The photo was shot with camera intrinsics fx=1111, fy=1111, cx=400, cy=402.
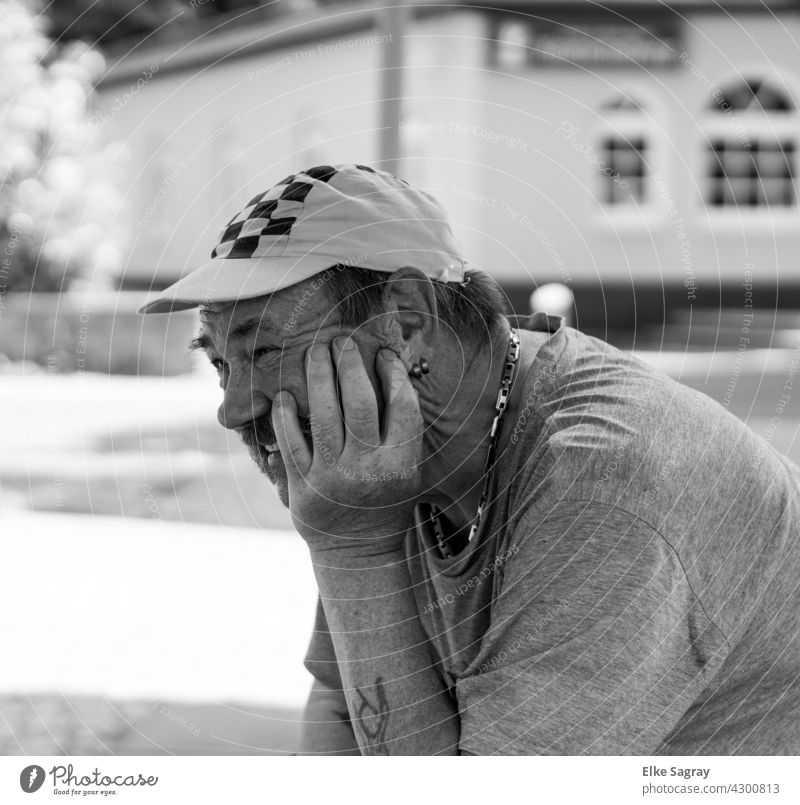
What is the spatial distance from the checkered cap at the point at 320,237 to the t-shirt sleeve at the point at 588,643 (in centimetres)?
49

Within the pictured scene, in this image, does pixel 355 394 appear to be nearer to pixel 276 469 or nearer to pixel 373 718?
pixel 276 469

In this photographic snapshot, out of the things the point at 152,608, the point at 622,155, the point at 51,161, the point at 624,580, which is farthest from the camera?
the point at 622,155

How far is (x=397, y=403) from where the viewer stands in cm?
158

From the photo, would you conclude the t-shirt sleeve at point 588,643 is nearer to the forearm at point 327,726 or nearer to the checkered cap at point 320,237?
the checkered cap at point 320,237

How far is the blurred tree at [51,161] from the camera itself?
18.6 feet

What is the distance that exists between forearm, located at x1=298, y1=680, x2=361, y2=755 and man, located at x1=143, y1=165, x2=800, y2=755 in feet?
0.91

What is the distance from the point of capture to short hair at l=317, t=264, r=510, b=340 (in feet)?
5.22

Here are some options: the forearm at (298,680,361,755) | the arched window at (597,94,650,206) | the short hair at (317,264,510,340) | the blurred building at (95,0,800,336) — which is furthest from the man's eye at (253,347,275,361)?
the arched window at (597,94,650,206)

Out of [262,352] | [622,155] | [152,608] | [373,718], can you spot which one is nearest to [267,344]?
[262,352]

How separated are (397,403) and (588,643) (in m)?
0.47

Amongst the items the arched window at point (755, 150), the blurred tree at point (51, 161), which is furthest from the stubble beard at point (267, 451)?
the arched window at point (755, 150)

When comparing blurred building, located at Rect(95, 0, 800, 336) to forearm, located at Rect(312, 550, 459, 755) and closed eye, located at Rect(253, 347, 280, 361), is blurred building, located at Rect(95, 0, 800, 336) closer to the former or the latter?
closed eye, located at Rect(253, 347, 280, 361)
